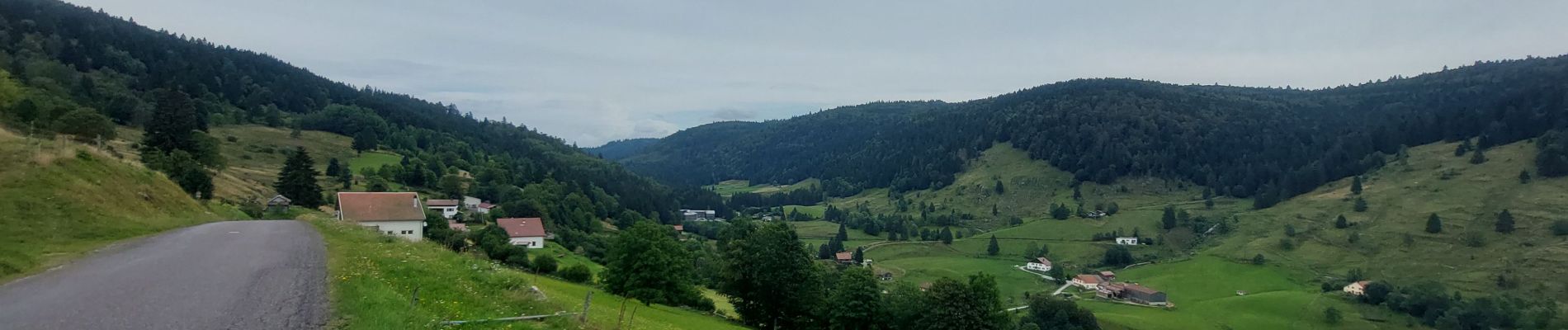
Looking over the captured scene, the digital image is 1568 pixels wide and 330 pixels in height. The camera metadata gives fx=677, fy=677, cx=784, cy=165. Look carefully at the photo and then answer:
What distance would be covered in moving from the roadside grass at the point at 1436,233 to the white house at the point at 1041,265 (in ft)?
93.1

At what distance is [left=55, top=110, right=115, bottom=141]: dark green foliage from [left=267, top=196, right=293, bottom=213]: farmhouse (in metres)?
10.9

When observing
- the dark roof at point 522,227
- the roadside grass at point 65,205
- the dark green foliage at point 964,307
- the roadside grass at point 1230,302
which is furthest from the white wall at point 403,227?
the roadside grass at point 1230,302

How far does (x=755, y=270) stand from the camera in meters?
46.0

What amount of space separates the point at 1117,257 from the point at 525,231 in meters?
99.6

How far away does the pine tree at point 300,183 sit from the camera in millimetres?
59781

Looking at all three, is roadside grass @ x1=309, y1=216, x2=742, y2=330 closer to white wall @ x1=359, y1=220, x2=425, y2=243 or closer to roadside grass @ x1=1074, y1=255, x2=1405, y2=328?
white wall @ x1=359, y1=220, x2=425, y2=243

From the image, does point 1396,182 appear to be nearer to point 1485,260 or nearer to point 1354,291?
point 1485,260

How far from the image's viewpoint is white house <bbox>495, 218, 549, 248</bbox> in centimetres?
7188

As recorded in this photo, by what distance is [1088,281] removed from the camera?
101 m

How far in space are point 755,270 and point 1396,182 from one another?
485 ft

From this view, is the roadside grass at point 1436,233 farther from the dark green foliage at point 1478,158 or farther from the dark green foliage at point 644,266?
the dark green foliage at point 644,266

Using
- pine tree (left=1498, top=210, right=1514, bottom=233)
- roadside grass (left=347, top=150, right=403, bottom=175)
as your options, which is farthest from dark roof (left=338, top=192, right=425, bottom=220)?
pine tree (left=1498, top=210, right=1514, bottom=233)

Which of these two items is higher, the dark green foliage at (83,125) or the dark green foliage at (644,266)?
the dark green foliage at (83,125)

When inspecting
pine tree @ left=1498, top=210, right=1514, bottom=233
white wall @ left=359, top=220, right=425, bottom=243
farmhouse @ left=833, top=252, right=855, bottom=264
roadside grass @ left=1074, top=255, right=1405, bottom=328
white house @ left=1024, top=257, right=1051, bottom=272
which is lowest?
white house @ left=1024, top=257, right=1051, bottom=272
